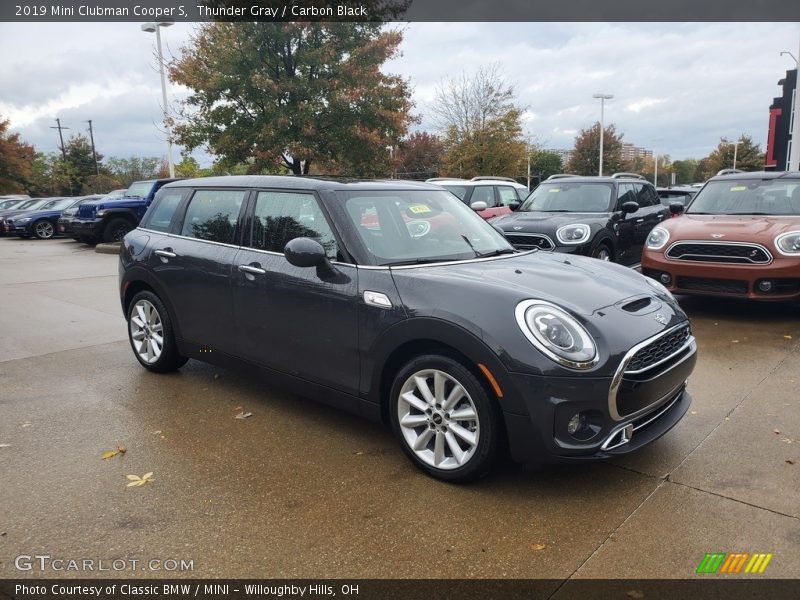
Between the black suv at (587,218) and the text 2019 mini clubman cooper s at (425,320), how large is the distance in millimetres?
4254

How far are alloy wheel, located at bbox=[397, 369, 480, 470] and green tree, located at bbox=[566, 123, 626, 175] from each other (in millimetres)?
55371

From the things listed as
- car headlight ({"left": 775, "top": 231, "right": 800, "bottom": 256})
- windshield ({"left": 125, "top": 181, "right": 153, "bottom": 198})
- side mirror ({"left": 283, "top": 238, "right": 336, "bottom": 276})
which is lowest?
car headlight ({"left": 775, "top": 231, "right": 800, "bottom": 256})

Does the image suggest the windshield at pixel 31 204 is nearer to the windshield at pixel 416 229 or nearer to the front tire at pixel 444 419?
the windshield at pixel 416 229

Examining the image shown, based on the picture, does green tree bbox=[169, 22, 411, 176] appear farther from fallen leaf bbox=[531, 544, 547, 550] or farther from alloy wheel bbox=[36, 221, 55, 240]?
fallen leaf bbox=[531, 544, 547, 550]

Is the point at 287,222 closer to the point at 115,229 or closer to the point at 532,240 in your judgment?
the point at 532,240

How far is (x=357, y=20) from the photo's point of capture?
15.2m

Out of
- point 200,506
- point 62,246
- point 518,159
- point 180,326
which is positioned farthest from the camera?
point 518,159

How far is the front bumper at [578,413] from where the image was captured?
9.68 feet

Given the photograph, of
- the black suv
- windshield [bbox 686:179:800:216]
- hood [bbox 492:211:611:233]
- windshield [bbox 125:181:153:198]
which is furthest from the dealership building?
windshield [bbox 125:181:153:198]

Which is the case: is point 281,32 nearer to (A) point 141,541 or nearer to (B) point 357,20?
(B) point 357,20

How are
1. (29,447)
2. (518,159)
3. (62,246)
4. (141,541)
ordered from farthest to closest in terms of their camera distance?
(518,159), (62,246), (29,447), (141,541)

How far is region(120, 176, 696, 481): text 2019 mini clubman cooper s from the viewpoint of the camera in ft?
9.93
